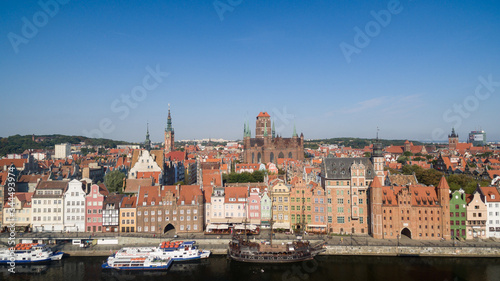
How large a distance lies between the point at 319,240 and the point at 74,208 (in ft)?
138

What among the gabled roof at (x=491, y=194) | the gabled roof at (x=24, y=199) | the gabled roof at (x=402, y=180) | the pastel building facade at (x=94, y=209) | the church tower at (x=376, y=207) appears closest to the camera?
the church tower at (x=376, y=207)

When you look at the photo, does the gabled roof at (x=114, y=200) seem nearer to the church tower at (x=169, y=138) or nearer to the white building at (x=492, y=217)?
the white building at (x=492, y=217)

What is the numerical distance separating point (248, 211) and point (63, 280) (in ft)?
96.7

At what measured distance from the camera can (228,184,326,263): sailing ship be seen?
50812 mm

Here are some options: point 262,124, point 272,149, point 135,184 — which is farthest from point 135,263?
point 262,124

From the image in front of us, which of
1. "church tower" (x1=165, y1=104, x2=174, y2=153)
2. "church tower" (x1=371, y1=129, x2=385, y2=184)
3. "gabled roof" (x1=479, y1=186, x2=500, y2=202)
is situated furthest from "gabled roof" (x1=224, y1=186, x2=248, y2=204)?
"church tower" (x1=165, y1=104, x2=174, y2=153)

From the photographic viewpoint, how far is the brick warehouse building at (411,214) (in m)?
55.2

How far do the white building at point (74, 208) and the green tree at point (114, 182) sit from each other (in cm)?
1776

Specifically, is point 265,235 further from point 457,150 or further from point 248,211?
point 457,150

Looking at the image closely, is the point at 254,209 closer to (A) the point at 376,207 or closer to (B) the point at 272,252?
(B) the point at 272,252

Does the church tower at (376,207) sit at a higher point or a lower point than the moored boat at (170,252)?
higher

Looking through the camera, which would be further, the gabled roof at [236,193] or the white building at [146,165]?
the white building at [146,165]

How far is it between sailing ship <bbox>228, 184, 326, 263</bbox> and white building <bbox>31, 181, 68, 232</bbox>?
31.3 metres

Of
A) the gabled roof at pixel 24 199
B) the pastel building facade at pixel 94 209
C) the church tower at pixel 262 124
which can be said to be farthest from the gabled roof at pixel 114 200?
the church tower at pixel 262 124
